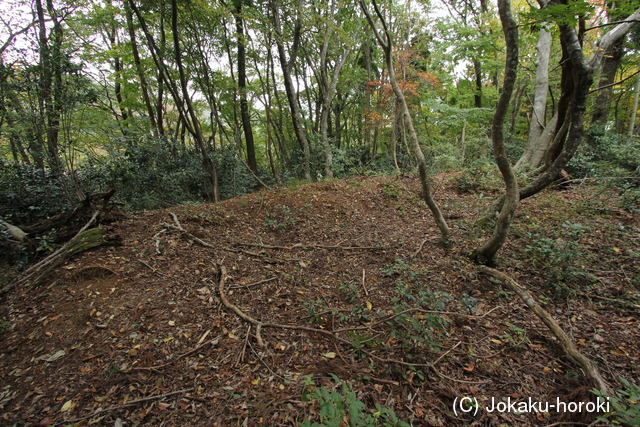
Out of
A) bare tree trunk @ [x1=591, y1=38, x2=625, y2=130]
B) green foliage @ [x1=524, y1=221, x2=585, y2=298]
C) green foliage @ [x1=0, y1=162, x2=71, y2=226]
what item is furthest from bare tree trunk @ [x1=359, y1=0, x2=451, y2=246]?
bare tree trunk @ [x1=591, y1=38, x2=625, y2=130]

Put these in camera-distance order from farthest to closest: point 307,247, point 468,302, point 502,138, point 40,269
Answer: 1. point 307,247
2. point 40,269
3. point 502,138
4. point 468,302

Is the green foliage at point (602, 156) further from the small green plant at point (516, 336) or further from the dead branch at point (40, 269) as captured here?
the dead branch at point (40, 269)

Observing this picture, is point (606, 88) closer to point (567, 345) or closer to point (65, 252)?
point (567, 345)

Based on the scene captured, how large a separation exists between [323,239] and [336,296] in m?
1.48

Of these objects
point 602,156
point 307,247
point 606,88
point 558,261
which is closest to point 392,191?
point 307,247

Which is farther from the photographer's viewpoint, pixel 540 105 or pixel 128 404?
pixel 540 105

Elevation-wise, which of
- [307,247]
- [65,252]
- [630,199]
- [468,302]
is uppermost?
[65,252]

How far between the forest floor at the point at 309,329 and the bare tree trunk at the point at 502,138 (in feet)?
1.15

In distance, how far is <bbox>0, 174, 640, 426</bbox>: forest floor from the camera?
1.82m

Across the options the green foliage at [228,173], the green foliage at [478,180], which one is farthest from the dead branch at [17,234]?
the green foliage at [478,180]

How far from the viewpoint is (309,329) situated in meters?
2.42

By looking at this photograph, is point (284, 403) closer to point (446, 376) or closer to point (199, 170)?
point (446, 376)

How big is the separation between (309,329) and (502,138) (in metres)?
2.98

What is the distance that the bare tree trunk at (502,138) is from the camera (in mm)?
2584
